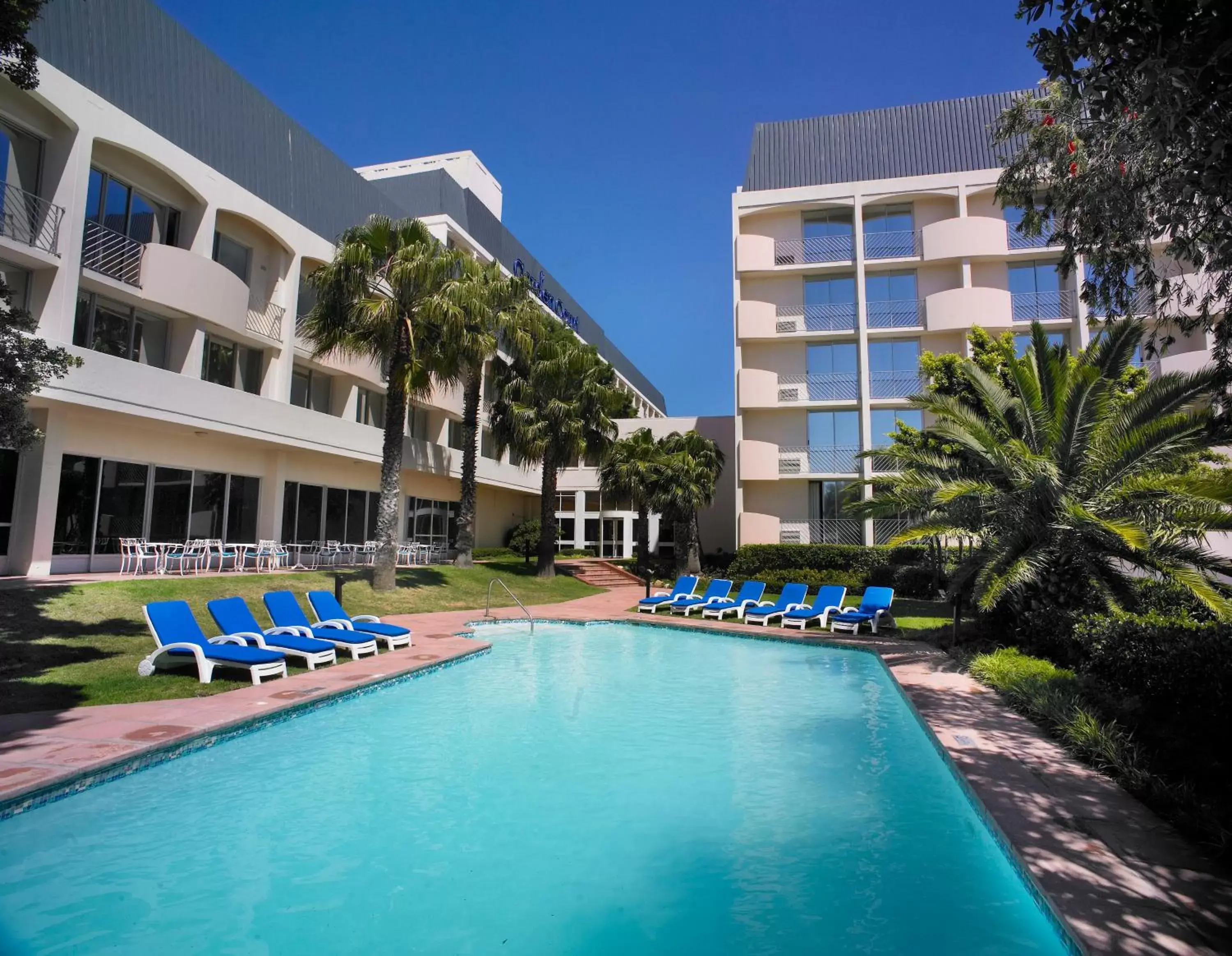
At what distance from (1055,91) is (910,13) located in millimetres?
2081

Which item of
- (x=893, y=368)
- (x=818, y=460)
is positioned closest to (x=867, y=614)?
(x=818, y=460)

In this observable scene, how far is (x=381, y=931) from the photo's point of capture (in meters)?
4.02

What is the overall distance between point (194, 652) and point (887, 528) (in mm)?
23839

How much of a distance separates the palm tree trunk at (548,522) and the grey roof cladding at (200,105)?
35.1 feet

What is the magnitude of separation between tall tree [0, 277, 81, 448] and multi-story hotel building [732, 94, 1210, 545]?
22.8 m

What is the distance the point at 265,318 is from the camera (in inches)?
805

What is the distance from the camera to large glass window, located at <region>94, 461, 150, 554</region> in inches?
628

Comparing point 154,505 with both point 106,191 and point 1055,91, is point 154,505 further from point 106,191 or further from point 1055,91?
point 1055,91

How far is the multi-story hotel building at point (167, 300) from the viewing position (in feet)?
46.0

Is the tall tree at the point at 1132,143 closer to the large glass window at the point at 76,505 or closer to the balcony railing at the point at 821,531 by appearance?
the large glass window at the point at 76,505

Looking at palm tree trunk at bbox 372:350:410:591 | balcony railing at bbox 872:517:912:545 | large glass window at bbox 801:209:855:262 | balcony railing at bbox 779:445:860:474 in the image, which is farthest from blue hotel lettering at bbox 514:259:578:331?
balcony railing at bbox 872:517:912:545

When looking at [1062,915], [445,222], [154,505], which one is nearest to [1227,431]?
[1062,915]

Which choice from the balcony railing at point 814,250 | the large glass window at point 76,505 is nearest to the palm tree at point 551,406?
the balcony railing at point 814,250

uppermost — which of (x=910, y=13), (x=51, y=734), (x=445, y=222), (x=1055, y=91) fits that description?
(x=445, y=222)
